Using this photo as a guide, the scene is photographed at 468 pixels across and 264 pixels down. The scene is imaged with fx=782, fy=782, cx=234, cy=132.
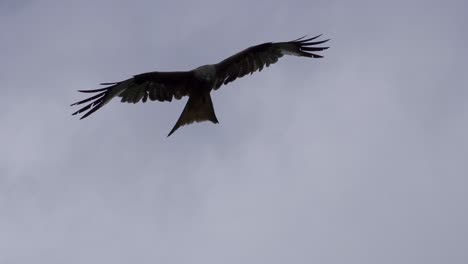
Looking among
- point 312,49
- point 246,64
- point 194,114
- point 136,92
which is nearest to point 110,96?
point 136,92

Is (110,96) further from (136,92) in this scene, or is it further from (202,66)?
(202,66)

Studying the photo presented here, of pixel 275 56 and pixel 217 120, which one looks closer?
pixel 217 120

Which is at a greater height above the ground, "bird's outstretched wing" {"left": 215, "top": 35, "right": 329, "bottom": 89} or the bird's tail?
"bird's outstretched wing" {"left": 215, "top": 35, "right": 329, "bottom": 89}

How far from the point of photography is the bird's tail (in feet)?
48.3

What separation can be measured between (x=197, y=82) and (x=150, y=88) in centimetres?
106

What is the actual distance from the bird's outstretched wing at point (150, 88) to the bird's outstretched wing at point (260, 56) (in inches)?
31.8

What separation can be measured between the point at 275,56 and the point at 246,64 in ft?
2.13

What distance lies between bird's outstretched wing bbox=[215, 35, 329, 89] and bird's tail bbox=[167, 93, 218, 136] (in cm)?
85

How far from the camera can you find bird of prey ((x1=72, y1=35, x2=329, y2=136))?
48.6 ft

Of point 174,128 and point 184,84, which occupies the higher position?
point 184,84

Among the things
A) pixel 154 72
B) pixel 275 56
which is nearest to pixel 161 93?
pixel 154 72

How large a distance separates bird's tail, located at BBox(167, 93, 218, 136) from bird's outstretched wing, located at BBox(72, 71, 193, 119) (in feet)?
1.93

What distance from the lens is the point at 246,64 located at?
1597 centimetres

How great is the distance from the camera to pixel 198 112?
14.8 m
